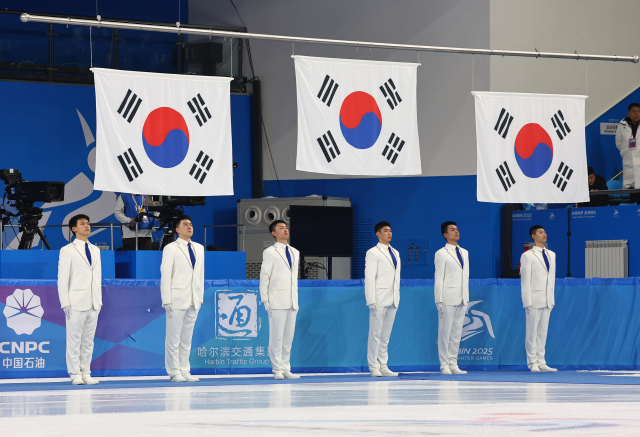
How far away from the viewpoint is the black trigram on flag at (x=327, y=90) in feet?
32.1

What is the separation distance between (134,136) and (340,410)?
416 centimetres

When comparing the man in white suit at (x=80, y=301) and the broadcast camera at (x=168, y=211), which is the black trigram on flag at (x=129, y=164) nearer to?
the man in white suit at (x=80, y=301)

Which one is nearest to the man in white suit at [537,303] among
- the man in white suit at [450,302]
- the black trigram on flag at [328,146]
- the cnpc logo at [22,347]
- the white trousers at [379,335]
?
the man in white suit at [450,302]

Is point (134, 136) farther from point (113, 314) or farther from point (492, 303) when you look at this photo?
point (492, 303)

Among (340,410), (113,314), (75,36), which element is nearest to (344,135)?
(113,314)

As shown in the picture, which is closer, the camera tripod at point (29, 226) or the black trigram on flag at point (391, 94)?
the black trigram on flag at point (391, 94)

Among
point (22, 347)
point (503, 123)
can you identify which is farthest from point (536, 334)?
point (22, 347)

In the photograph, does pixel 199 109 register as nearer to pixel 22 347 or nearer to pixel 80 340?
pixel 80 340

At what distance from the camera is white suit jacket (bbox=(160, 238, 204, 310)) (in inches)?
379

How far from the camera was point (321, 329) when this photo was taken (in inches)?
415

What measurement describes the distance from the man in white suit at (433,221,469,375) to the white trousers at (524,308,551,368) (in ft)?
2.90

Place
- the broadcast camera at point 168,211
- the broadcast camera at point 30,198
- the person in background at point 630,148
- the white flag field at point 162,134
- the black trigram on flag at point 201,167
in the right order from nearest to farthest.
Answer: the white flag field at point 162,134 → the black trigram on flag at point 201,167 → the broadcast camera at point 30,198 → the broadcast camera at point 168,211 → the person in background at point 630,148

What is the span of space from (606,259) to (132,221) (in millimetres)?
7364

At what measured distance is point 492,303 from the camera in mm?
10938
